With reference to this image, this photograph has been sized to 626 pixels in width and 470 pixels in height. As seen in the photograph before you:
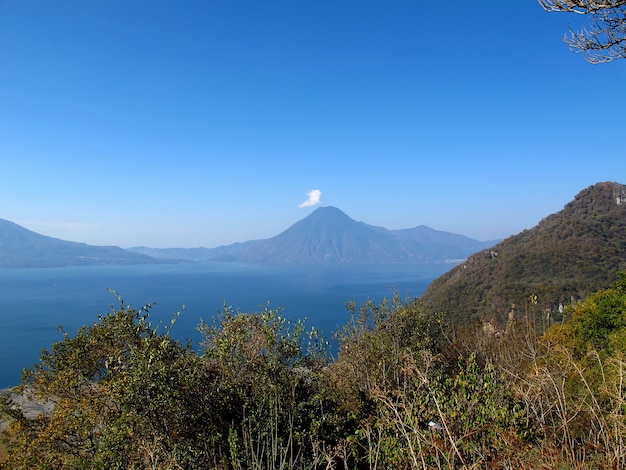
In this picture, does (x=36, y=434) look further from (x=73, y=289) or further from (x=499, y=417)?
(x=73, y=289)

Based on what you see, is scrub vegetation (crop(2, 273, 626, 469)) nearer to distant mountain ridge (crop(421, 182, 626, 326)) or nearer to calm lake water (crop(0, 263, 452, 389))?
calm lake water (crop(0, 263, 452, 389))

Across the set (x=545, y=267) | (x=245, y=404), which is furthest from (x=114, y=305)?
(x=545, y=267)

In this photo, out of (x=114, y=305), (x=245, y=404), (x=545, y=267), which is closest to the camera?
(x=245, y=404)

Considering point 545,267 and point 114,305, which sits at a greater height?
point 545,267

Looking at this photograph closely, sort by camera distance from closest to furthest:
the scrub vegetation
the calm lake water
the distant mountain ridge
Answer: the scrub vegetation
the distant mountain ridge
the calm lake water

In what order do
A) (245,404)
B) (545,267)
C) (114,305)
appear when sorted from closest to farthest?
(245,404) → (545,267) → (114,305)

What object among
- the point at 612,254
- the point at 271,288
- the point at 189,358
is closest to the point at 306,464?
the point at 189,358

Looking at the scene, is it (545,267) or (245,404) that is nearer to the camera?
(245,404)

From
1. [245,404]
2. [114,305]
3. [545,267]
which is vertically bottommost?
[114,305]

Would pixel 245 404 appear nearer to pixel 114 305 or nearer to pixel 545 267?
pixel 114 305

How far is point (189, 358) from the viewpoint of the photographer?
373 inches

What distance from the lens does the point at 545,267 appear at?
94.0m

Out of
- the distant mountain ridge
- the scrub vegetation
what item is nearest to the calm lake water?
the distant mountain ridge

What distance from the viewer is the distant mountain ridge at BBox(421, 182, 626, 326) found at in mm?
73812
